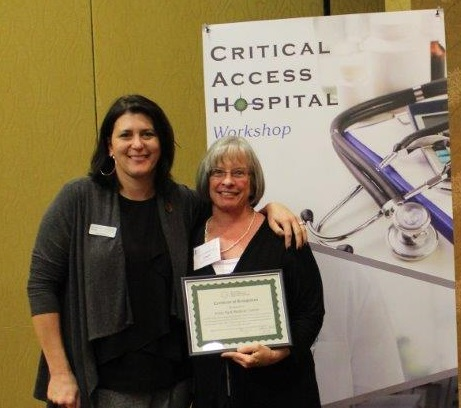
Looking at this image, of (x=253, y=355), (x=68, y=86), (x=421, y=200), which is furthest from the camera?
(x=68, y=86)

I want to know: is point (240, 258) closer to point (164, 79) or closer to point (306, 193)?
point (306, 193)

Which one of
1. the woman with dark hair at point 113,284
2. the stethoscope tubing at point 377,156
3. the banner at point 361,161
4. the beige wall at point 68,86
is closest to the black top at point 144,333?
the woman with dark hair at point 113,284

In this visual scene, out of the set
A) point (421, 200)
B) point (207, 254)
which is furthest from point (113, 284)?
point (421, 200)

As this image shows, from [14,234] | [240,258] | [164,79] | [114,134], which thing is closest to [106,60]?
[164,79]

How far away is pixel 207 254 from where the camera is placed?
2250 millimetres

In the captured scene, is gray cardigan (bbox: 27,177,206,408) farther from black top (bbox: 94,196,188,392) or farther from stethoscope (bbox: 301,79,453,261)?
stethoscope (bbox: 301,79,453,261)

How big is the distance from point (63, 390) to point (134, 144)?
722mm

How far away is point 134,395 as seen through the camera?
2.20m

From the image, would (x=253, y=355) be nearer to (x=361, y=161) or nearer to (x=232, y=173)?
(x=232, y=173)

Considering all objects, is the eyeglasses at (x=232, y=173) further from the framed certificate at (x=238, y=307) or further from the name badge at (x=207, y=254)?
the framed certificate at (x=238, y=307)

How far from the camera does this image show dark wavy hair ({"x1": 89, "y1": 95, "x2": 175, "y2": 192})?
2.23 meters

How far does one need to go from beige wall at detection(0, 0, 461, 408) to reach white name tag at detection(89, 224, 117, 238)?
4.64 feet

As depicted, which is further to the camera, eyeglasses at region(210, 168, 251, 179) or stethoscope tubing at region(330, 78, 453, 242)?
stethoscope tubing at region(330, 78, 453, 242)

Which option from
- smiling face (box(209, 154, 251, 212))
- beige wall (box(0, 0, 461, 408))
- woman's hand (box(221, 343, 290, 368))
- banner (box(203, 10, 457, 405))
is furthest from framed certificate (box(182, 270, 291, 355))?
beige wall (box(0, 0, 461, 408))
